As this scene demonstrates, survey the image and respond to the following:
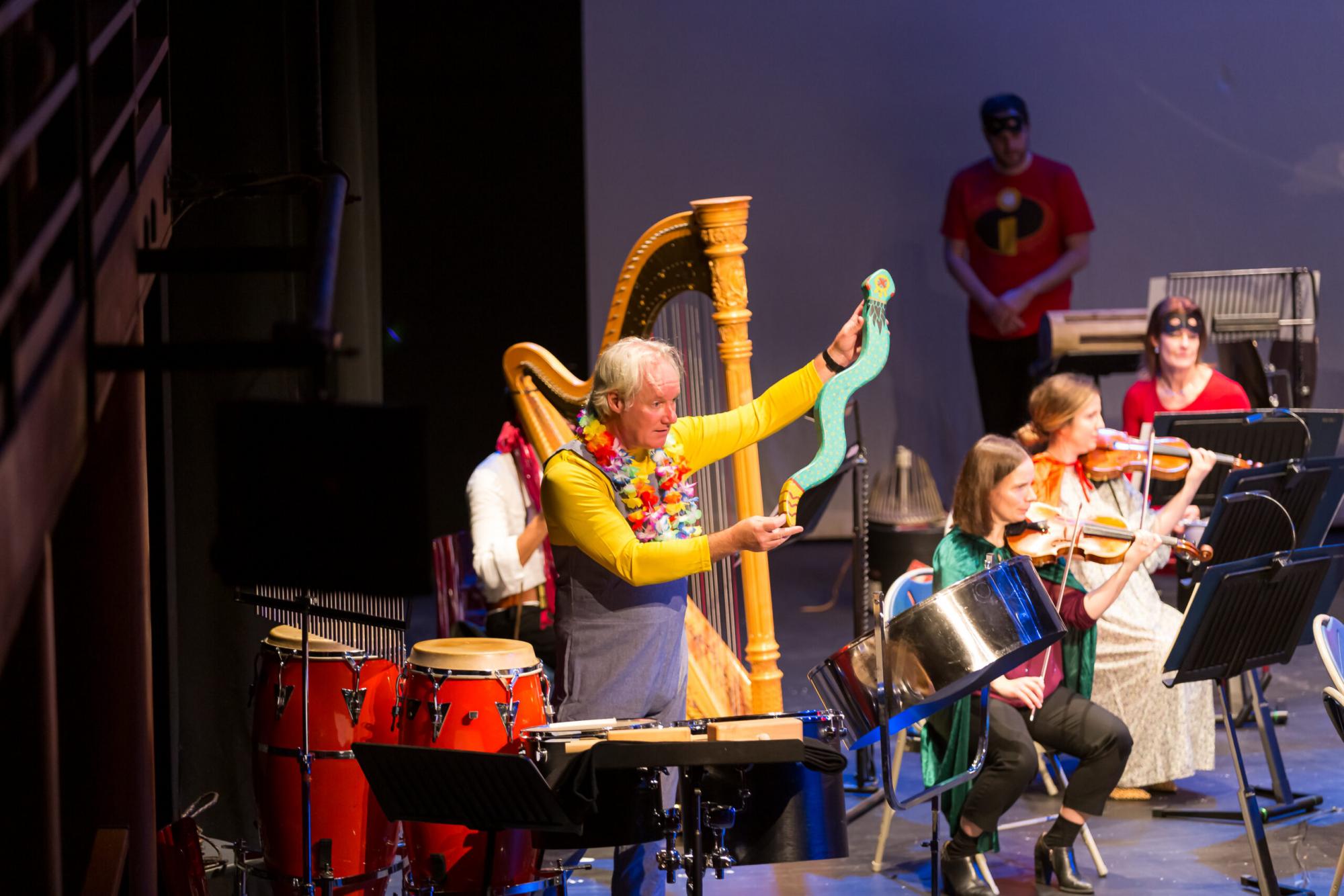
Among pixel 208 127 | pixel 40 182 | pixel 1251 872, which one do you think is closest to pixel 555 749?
pixel 40 182

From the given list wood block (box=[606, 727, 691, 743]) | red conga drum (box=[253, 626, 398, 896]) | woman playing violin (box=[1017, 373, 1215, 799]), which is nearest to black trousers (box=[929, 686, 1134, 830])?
woman playing violin (box=[1017, 373, 1215, 799])

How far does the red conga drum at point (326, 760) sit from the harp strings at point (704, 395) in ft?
3.25

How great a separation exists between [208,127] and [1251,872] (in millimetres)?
3299

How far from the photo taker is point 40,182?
Answer: 227cm

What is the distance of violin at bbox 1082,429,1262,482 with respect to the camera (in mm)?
4582

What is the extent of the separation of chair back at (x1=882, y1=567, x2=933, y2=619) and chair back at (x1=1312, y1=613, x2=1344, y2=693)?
3.12 ft

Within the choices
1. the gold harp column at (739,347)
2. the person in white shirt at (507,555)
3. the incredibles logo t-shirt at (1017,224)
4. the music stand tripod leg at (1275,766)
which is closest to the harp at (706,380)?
the gold harp column at (739,347)

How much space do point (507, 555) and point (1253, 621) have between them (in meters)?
2.07

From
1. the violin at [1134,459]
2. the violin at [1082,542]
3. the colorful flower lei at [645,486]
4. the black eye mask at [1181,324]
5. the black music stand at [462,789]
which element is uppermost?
the black eye mask at [1181,324]

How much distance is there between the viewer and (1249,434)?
4820mm

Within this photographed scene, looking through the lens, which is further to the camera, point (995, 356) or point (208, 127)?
point (995, 356)

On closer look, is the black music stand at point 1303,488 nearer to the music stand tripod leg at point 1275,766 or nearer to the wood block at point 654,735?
the music stand tripod leg at point 1275,766

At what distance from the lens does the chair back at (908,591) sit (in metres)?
3.83

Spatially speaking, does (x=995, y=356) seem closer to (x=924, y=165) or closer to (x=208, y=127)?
(x=924, y=165)
